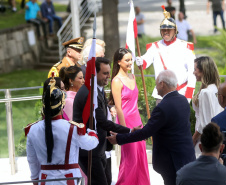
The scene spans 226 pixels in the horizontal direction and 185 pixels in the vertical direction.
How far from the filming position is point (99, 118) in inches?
260

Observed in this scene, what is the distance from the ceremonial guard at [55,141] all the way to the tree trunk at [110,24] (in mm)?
11486

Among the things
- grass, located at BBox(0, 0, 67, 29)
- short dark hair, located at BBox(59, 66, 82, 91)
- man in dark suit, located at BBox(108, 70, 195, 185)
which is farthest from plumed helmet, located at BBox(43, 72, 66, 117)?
grass, located at BBox(0, 0, 67, 29)

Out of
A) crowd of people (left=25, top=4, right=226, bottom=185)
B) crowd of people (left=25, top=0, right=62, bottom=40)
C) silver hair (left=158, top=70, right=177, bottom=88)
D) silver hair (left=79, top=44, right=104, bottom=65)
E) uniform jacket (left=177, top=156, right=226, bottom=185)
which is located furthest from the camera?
crowd of people (left=25, top=0, right=62, bottom=40)

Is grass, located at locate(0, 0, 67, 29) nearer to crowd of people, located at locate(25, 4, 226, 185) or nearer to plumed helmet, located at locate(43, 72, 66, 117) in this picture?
crowd of people, located at locate(25, 4, 226, 185)

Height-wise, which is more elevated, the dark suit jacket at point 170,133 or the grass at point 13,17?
the grass at point 13,17

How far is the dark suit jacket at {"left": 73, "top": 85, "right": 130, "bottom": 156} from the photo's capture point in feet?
21.4

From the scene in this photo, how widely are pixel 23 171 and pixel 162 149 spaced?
3.55 m

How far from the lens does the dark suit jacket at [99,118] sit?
654cm

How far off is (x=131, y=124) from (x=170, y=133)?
5.08ft

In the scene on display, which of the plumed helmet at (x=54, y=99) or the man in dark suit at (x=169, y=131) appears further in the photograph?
the man in dark suit at (x=169, y=131)

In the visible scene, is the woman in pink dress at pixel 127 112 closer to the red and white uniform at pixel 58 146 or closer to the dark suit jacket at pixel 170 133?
the dark suit jacket at pixel 170 133

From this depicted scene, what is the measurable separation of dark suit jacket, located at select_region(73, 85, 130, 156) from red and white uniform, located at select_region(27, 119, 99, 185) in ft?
3.05

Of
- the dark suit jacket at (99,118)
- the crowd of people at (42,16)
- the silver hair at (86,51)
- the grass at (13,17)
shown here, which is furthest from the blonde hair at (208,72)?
the grass at (13,17)

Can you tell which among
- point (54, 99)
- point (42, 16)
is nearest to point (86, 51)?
point (54, 99)
